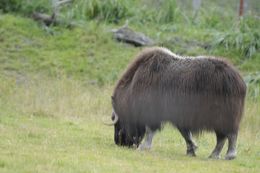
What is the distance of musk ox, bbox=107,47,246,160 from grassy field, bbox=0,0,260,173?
1.19 feet

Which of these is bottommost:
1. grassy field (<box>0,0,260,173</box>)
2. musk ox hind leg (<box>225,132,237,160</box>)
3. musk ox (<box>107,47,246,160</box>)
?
grassy field (<box>0,0,260,173</box>)

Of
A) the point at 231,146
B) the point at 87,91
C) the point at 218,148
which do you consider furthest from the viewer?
the point at 87,91

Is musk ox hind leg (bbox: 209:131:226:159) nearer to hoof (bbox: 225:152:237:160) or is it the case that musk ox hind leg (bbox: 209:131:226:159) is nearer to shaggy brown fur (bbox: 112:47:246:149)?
hoof (bbox: 225:152:237:160)

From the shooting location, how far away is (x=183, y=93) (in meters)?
9.91

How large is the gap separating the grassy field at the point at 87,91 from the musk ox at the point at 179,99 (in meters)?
0.36

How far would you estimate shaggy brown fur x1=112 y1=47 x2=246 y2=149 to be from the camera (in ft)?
31.9

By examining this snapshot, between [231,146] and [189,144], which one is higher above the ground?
[231,146]

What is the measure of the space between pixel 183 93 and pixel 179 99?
104 mm

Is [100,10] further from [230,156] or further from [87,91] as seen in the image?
[230,156]

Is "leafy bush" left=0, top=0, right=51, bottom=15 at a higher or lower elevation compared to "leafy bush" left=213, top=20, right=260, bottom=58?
lower

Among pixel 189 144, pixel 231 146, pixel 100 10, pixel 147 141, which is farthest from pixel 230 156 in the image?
pixel 100 10

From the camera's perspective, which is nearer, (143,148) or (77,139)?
(143,148)

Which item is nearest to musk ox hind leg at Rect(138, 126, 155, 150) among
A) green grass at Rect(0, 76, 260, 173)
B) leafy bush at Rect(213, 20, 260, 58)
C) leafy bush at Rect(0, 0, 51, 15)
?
green grass at Rect(0, 76, 260, 173)

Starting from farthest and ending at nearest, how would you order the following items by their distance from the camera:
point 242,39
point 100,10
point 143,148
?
point 100,10 → point 242,39 → point 143,148
